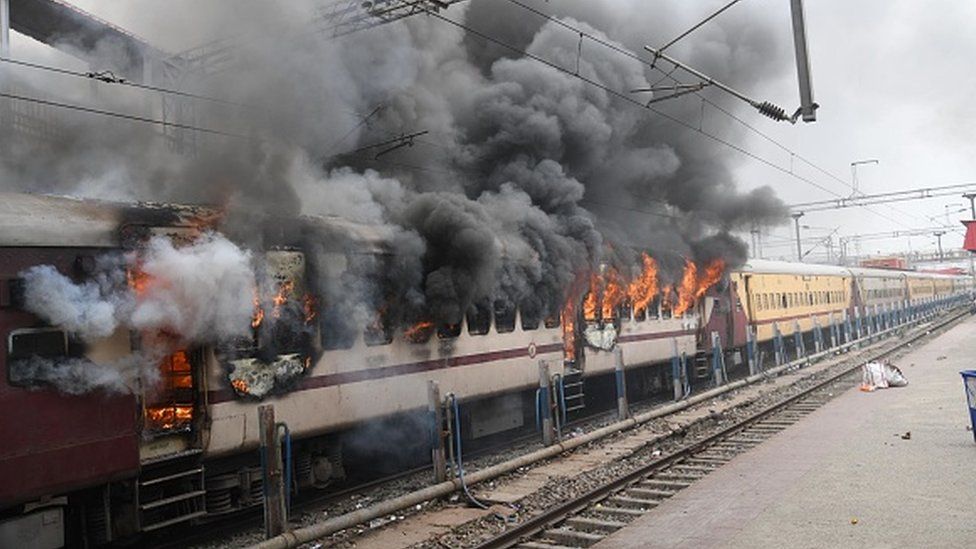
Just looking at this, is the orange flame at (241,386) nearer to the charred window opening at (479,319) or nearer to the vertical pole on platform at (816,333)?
the charred window opening at (479,319)

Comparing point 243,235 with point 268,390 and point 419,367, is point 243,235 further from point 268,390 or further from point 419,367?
point 419,367

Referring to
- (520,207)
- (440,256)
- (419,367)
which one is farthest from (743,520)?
(520,207)

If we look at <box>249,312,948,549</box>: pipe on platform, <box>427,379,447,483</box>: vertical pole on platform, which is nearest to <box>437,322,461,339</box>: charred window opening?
<box>427,379,447,483</box>: vertical pole on platform

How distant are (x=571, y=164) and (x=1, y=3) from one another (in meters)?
12.2

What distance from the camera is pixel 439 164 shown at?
55.5ft

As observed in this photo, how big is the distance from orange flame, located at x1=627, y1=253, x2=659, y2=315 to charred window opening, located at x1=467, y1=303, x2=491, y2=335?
4.74m

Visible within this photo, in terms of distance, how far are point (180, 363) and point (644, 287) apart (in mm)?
10658

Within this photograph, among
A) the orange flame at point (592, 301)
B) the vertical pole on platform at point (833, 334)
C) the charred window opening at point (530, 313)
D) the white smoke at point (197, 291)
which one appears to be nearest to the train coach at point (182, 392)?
the white smoke at point (197, 291)

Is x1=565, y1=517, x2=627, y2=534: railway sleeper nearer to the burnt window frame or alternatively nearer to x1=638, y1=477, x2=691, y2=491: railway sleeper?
x1=638, y1=477, x2=691, y2=491: railway sleeper

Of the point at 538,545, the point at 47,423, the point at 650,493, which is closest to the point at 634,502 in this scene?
the point at 650,493

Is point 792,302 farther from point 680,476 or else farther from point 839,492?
point 839,492

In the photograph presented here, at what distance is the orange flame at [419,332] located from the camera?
1005 cm

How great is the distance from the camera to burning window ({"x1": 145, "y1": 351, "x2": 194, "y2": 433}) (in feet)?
23.6

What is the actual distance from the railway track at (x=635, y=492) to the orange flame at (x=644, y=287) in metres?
3.27
